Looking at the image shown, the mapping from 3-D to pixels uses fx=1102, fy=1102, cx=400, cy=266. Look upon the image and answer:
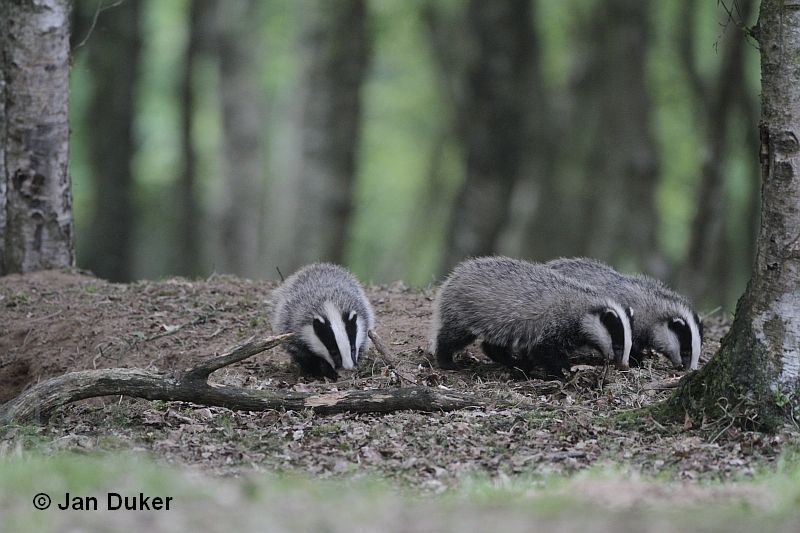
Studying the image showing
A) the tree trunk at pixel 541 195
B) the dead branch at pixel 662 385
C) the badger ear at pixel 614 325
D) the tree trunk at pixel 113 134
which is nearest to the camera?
the dead branch at pixel 662 385

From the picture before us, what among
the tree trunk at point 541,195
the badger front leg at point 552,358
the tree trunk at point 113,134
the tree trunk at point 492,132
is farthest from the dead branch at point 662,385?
the tree trunk at point 541,195

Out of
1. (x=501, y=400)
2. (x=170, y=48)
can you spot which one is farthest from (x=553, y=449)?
(x=170, y=48)

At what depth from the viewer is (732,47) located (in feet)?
57.2

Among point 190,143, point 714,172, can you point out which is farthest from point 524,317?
point 190,143

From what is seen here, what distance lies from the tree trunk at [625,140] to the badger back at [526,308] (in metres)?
7.93

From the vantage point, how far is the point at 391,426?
281 inches

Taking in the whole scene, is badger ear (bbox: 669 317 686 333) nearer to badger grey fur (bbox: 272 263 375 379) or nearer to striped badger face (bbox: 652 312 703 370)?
striped badger face (bbox: 652 312 703 370)

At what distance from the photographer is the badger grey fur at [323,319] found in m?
8.79

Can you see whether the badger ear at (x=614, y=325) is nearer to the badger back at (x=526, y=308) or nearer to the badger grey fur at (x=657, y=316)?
the badger back at (x=526, y=308)

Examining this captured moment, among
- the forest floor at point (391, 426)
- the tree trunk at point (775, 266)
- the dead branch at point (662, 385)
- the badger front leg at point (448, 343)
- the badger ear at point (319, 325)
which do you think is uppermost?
the tree trunk at point (775, 266)

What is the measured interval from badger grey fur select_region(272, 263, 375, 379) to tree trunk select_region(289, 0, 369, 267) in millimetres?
6922

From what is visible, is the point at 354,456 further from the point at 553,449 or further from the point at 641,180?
the point at 641,180

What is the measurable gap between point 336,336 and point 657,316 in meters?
2.71

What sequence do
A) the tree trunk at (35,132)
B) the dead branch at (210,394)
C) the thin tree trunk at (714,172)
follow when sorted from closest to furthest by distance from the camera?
Answer: the dead branch at (210,394), the tree trunk at (35,132), the thin tree trunk at (714,172)
